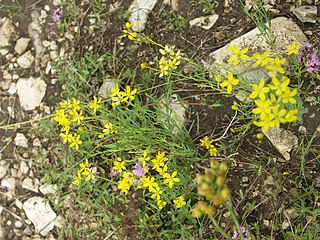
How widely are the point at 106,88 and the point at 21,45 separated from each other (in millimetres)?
847

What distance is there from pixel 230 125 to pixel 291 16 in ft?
2.52

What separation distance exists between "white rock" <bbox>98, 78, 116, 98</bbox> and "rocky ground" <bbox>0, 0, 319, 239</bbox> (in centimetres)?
37

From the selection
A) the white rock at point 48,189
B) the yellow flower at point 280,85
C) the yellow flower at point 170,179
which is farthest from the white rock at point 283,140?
the white rock at point 48,189

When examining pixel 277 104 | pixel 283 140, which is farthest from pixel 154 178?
pixel 277 104

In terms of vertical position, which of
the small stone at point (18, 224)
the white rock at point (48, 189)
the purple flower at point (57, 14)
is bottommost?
the small stone at point (18, 224)

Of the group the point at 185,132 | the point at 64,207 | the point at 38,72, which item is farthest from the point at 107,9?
the point at 64,207

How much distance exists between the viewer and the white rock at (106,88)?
348 cm

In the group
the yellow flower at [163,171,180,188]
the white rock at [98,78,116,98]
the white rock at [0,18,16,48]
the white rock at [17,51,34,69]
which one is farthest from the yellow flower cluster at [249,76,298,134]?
the white rock at [0,18,16,48]

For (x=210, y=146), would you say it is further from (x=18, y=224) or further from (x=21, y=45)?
(x=21, y=45)

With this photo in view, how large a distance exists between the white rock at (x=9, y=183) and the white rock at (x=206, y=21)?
171 centimetres

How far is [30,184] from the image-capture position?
3684mm

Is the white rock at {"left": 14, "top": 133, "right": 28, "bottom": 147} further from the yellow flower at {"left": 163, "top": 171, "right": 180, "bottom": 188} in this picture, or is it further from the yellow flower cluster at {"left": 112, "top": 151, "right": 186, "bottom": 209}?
the yellow flower at {"left": 163, "top": 171, "right": 180, "bottom": 188}

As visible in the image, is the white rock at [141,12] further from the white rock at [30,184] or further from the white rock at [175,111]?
the white rock at [30,184]

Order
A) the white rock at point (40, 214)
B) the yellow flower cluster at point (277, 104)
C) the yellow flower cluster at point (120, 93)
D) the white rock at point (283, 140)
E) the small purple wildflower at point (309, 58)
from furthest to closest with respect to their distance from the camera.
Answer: the white rock at point (40, 214) < the white rock at point (283, 140) < the small purple wildflower at point (309, 58) < the yellow flower cluster at point (120, 93) < the yellow flower cluster at point (277, 104)
